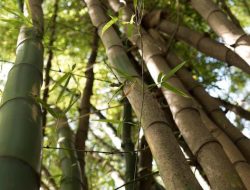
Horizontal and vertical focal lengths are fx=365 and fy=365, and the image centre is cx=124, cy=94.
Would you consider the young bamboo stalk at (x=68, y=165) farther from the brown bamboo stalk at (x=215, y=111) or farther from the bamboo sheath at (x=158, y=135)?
the brown bamboo stalk at (x=215, y=111)

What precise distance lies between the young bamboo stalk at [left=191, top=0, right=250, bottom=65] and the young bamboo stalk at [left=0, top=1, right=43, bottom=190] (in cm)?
69

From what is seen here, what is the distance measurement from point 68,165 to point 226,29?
2.68 feet

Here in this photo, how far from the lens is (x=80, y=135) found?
183cm

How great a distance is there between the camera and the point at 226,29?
55.1 inches

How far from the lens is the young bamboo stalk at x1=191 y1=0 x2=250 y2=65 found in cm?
128

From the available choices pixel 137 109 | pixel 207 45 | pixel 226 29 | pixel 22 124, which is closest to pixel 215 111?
pixel 207 45

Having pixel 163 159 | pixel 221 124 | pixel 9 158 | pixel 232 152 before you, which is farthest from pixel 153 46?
pixel 9 158

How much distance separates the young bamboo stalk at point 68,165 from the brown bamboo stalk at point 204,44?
0.71 metres

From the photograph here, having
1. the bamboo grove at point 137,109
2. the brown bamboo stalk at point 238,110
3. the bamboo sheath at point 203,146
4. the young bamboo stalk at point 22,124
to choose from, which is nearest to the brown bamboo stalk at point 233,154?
the bamboo grove at point 137,109

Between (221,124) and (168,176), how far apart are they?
84 cm

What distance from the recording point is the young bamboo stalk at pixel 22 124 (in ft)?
2.21

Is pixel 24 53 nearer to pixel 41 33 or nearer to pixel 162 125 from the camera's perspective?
pixel 41 33

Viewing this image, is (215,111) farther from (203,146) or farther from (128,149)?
(203,146)

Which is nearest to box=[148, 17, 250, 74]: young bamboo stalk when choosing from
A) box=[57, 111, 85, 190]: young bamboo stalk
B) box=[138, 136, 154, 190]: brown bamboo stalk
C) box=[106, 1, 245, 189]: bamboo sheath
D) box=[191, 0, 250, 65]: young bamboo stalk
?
box=[191, 0, 250, 65]: young bamboo stalk
